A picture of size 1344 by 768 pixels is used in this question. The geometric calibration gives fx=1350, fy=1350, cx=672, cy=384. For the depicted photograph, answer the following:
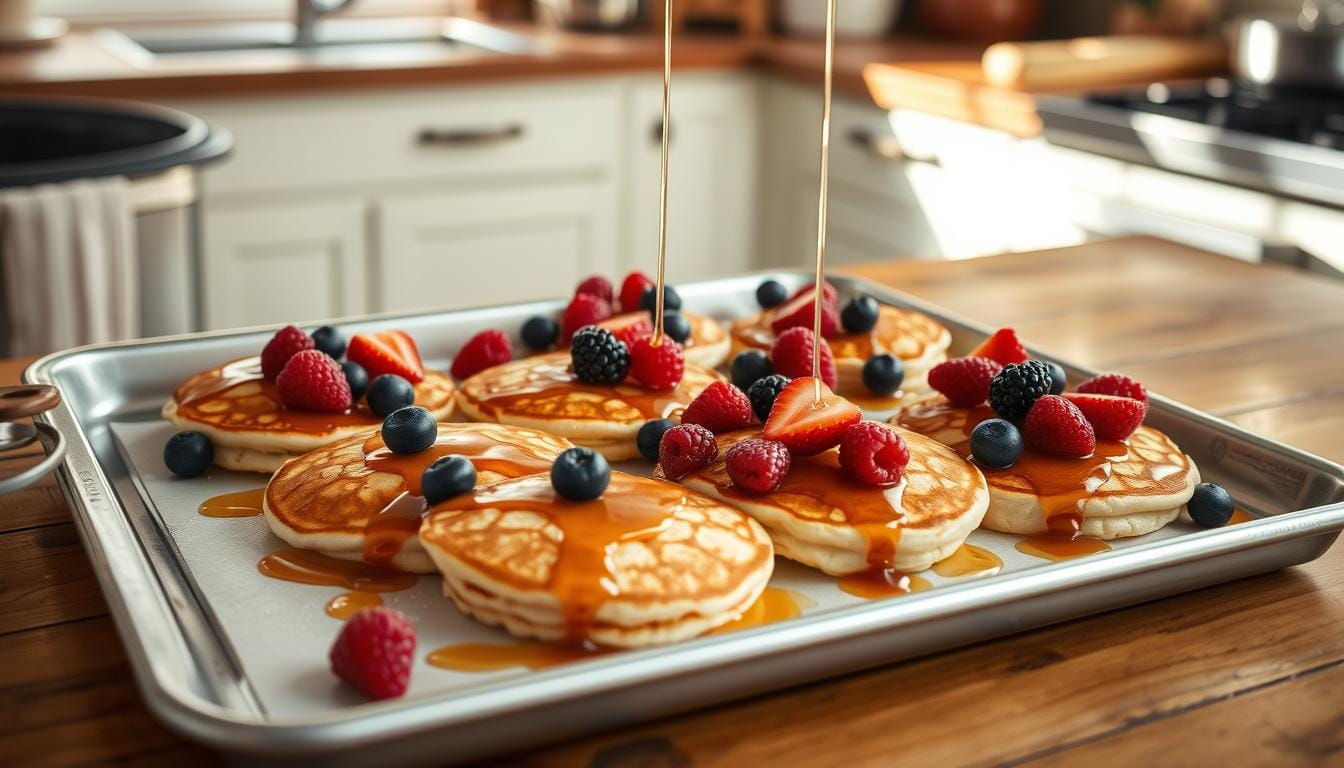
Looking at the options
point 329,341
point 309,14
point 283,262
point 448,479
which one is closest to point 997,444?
point 448,479

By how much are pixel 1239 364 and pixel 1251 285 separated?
409 mm

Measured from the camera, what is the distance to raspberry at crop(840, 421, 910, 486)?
1.19m

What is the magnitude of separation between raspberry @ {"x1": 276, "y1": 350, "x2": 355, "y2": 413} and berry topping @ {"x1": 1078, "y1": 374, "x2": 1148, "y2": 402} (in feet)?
2.55

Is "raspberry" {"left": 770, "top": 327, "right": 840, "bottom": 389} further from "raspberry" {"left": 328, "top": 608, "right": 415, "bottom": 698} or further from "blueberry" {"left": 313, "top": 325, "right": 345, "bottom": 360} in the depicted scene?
"raspberry" {"left": 328, "top": 608, "right": 415, "bottom": 698}

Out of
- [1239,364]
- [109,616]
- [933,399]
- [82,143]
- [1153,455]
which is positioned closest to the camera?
[109,616]

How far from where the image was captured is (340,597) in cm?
108

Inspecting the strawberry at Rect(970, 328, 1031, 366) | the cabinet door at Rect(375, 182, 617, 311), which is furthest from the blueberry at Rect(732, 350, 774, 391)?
the cabinet door at Rect(375, 182, 617, 311)

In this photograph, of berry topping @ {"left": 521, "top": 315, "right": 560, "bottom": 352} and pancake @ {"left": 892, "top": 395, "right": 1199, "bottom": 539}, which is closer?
pancake @ {"left": 892, "top": 395, "right": 1199, "bottom": 539}

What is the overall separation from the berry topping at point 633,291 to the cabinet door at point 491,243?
5.31 feet

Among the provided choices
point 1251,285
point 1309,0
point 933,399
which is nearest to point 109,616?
point 933,399

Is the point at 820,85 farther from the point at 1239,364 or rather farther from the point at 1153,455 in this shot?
the point at 1153,455

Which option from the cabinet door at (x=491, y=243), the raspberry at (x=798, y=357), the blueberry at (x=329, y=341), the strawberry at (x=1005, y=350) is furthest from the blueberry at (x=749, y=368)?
the cabinet door at (x=491, y=243)

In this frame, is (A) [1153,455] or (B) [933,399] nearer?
(A) [1153,455]

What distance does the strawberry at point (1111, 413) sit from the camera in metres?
1.32
